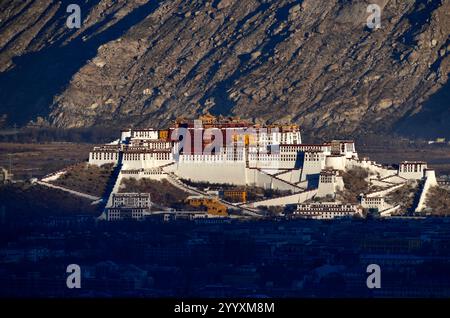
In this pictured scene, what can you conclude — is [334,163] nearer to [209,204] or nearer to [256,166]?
[256,166]

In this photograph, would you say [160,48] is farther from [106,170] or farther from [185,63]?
[106,170]

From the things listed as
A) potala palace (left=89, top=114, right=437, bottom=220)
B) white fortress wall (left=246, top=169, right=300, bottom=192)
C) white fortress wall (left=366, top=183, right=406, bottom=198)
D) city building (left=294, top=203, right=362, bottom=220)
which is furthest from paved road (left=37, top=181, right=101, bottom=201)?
white fortress wall (left=366, top=183, right=406, bottom=198)

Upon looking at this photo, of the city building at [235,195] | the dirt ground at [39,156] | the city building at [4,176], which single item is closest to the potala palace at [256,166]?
the city building at [235,195]

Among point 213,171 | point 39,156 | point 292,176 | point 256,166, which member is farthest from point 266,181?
point 39,156

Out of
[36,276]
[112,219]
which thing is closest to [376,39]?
[112,219]

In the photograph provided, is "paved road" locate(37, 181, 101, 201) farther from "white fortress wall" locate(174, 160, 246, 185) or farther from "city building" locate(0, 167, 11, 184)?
"white fortress wall" locate(174, 160, 246, 185)

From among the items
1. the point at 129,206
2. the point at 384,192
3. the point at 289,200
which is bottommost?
the point at 129,206
